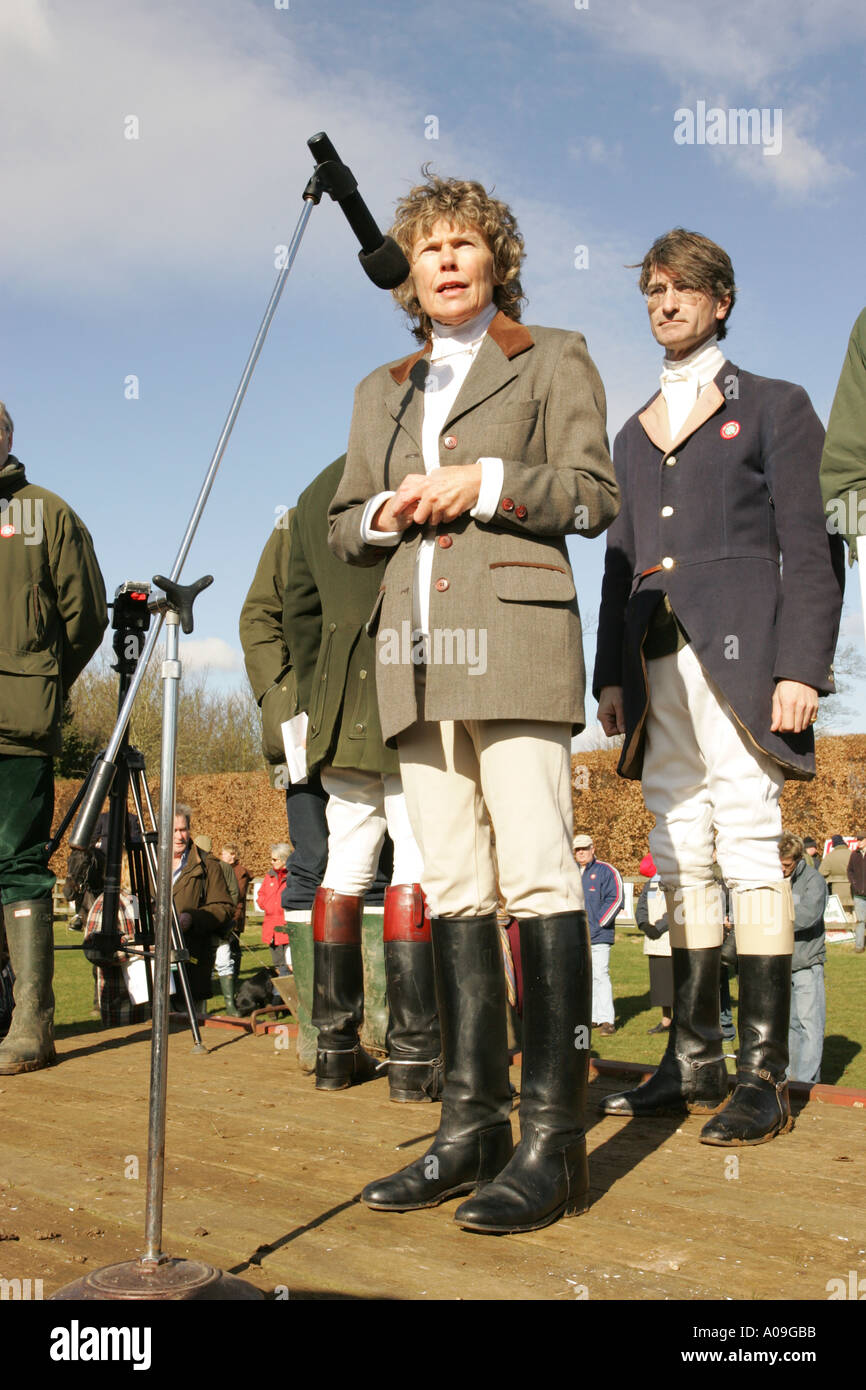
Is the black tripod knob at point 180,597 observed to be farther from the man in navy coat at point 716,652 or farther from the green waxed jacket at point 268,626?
the green waxed jacket at point 268,626

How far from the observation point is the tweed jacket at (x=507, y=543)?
2732 millimetres

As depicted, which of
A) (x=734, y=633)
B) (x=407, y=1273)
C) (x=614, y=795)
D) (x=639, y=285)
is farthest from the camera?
(x=614, y=795)

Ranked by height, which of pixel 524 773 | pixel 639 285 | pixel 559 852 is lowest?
pixel 559 852

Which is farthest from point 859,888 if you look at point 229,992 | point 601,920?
point 229,992

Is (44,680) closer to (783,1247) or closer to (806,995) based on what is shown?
(783,1247)

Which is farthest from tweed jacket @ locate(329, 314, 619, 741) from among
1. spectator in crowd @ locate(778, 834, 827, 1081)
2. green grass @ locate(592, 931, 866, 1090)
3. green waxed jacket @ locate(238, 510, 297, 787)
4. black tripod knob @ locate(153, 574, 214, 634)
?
spectator in crowd @ locate(778, 834, 827, 1081)

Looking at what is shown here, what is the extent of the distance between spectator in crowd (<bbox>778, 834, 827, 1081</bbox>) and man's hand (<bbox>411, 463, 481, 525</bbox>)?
6320mm

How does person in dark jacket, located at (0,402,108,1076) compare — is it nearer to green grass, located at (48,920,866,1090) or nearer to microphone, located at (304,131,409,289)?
green grass, located at (48,920,866,1090)

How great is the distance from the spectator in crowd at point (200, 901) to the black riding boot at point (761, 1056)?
7.64 metres

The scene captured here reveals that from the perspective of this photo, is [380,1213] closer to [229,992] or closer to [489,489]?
[489,489]
